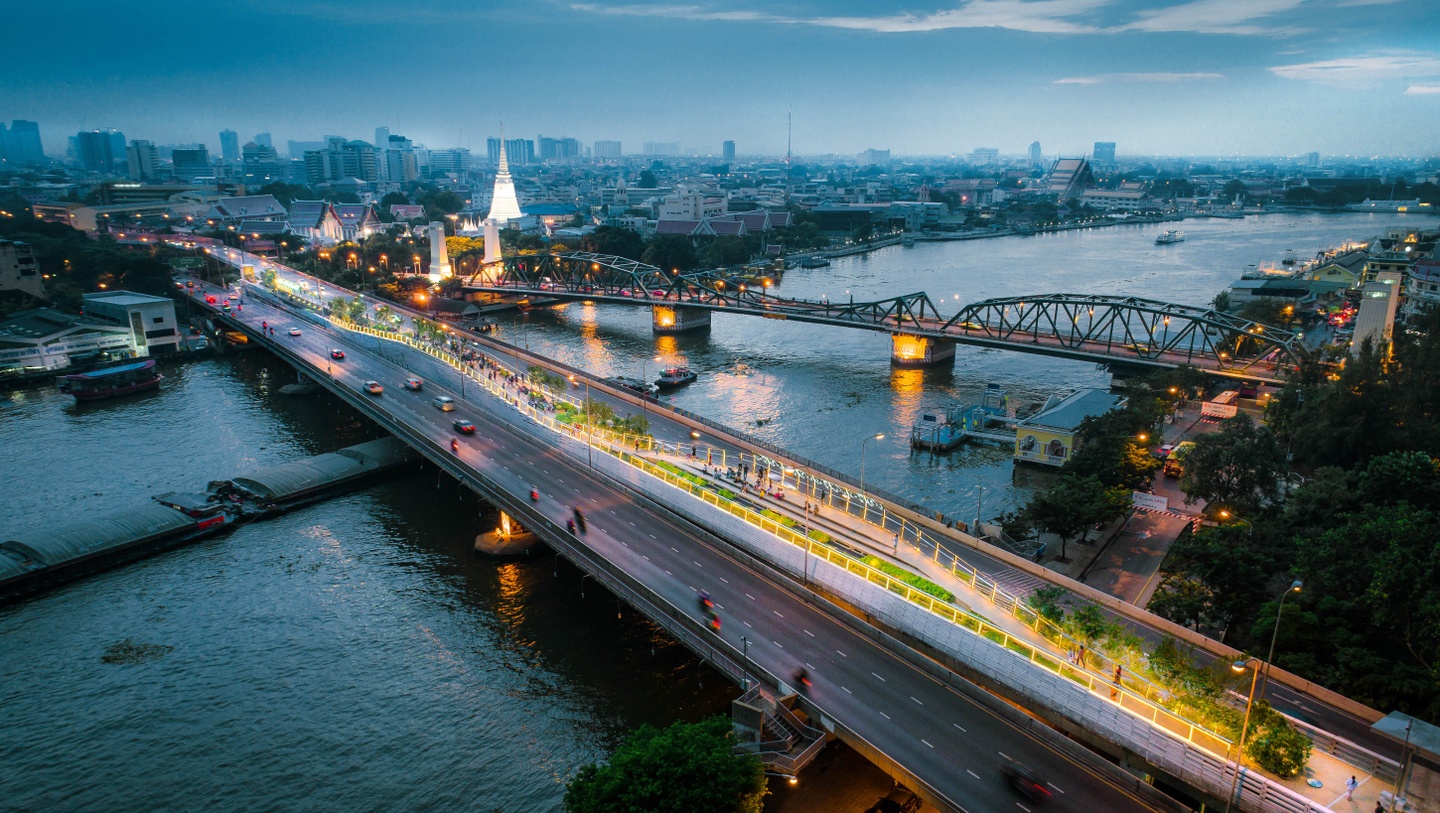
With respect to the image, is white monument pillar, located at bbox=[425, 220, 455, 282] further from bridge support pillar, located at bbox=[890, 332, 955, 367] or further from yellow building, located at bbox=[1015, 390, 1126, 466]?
yellow building, located at bbox=[1015, 390, 1126, 466]

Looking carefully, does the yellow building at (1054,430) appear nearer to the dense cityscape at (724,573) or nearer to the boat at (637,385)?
the dense cityscape at (724,573)

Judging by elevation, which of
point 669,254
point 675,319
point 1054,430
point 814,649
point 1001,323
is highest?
point 669,254

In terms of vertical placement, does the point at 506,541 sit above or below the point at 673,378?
below

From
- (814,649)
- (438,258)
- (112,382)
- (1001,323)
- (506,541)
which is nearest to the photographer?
(814,649)

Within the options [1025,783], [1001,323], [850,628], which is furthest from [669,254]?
[1025,783]

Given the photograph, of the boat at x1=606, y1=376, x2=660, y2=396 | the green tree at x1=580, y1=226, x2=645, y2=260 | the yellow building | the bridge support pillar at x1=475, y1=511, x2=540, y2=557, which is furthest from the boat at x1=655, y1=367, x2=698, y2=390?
the green tree at x1=580, y1=226, x2=645, y2=260

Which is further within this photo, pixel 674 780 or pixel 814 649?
pixel 814 649

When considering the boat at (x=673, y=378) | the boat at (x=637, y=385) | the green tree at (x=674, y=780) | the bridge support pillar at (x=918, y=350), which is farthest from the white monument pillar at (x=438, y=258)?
the green tree at (x=674, y=780)

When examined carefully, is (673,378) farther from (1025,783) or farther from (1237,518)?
(1025,783)
